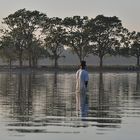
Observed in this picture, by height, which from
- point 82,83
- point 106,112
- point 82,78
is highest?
point 82,78

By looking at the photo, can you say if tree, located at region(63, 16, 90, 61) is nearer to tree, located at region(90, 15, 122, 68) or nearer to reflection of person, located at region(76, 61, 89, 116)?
tree, located at region(90, 15, 122, 68)

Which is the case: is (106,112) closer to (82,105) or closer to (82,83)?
(82,105)

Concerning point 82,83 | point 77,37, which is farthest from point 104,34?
point 82,83

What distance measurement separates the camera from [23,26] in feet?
357

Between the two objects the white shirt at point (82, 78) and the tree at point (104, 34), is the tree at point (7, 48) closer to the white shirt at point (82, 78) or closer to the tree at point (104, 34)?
the tree at point (104, 34)

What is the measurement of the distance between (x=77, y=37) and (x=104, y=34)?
22.3ft

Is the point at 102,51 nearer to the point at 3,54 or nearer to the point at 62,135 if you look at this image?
the point at 3,54

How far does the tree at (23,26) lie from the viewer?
356 ft

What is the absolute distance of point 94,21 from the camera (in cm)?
11650

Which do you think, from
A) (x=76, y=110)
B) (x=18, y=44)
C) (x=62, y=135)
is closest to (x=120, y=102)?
(x=76, y=110)

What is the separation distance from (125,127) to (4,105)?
25.1ft

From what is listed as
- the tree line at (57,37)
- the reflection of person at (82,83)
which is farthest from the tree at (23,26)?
the reflection of person at (82,83)

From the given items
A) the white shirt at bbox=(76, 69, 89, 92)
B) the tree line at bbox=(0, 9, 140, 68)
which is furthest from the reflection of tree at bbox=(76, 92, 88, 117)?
the tree line at bbox=(0, 9, 140, 68)

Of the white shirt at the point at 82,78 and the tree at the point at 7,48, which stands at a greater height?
the tree at the point at 7,48
